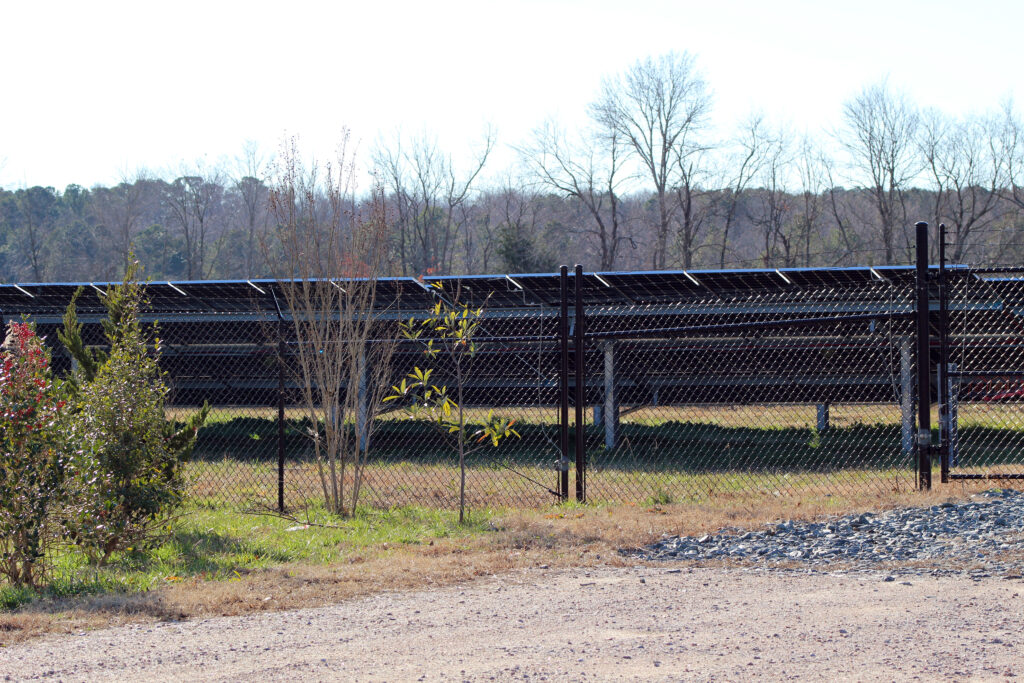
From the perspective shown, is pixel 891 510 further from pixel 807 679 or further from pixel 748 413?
pixel 748 413

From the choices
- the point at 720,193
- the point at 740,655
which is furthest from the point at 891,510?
the point at 720,193

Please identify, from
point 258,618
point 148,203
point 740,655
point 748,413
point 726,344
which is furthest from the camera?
point 148,203

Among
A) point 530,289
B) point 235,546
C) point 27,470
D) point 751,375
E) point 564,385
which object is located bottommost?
point 235,546

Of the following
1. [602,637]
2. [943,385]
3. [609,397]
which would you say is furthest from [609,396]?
[602,637]

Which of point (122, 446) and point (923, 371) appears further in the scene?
point (923, 371)

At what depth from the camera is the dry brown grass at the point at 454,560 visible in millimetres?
4879

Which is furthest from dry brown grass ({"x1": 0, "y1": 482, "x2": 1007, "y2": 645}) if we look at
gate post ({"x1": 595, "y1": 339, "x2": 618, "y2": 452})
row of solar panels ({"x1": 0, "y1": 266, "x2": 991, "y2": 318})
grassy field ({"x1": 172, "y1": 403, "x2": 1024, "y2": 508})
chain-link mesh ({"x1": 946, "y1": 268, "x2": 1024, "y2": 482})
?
row of solar panels ({"x1": 0, "y1": 266, "x2": 991, "y2": 318})

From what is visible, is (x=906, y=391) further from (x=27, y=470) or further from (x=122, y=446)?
(x=27, y=470)

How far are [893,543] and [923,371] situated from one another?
1985mm

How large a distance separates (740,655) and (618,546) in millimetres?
2272

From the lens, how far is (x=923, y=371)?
730cm

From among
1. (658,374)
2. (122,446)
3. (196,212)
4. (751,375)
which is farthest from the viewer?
(196,212)

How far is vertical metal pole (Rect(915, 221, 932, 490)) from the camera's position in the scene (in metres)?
7.26

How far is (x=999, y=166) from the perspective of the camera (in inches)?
1555
